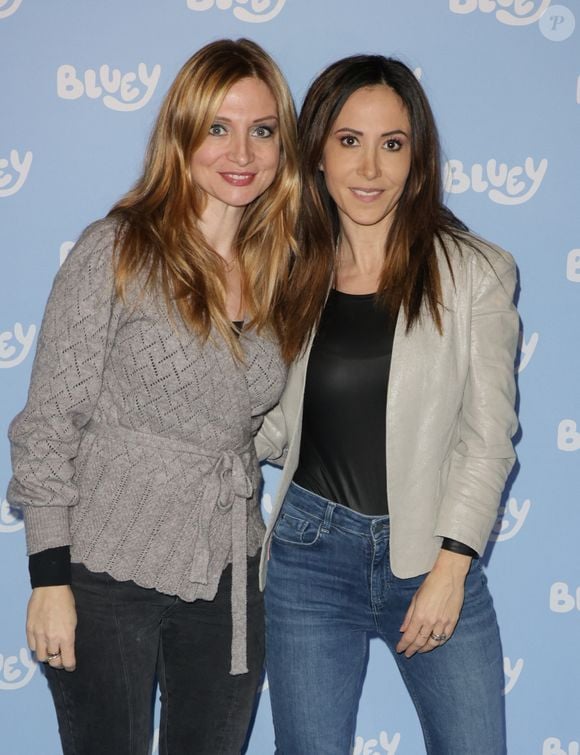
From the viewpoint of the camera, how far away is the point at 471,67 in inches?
107

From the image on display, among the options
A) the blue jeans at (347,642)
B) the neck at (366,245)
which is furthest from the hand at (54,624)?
the neck at (366,245)

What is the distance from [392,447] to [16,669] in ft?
5.23

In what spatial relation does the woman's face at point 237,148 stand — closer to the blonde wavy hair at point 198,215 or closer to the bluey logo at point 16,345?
the blonde wavy hair at point 198,215

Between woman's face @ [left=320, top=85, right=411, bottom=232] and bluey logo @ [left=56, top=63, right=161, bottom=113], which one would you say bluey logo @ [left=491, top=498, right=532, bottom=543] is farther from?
bluey logo @ [left=56, top=63, right=161, bottom=113]

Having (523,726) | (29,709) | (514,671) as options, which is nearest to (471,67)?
(514,671)

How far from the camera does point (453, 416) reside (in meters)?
2.21

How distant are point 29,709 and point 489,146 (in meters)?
2.33

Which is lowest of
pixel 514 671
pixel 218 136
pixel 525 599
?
pixel 514 671

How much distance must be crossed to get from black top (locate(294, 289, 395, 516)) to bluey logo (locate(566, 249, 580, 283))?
82 centimetres

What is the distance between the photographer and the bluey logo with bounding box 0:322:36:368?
9.30 ft

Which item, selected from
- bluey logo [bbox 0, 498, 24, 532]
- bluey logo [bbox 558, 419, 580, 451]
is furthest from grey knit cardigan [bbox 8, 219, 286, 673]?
bluey logo [bbox 558, 419, 580, 451]

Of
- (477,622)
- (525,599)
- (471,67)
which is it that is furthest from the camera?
(525,599)

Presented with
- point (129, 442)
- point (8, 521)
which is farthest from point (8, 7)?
point (8, 521)

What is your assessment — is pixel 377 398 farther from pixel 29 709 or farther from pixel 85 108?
pixel 29 709
